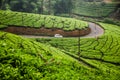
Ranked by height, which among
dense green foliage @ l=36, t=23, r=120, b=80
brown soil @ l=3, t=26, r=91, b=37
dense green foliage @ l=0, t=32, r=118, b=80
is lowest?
dense green foliage @ l=36, t=23, r=120, b=80

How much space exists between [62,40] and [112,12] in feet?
179

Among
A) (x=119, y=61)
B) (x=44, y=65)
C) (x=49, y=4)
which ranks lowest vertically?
(x=119, y=61)

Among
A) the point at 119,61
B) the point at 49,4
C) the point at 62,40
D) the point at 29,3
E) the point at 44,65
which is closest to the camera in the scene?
the point at 44,65

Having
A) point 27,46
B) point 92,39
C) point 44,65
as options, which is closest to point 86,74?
point 44,65

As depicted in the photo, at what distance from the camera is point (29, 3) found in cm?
7850

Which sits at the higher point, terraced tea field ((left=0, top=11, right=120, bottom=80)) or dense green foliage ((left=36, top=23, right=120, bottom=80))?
terraced tea field ((left=0, top=11, right=120, bottom=80))

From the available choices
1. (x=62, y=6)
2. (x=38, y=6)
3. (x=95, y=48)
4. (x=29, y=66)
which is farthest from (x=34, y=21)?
(x=29, y=66)

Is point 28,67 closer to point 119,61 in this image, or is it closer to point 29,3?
point 119,61

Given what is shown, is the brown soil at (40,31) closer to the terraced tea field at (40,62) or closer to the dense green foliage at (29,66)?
the terraced tea field at (40,62)

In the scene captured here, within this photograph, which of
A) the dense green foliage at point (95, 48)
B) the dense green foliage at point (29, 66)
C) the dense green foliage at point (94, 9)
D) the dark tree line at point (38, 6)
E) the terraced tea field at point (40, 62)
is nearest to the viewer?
the dense green foliage at point (29, 66)

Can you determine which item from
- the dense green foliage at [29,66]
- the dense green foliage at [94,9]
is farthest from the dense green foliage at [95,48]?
the dense green foliage at [94,9]

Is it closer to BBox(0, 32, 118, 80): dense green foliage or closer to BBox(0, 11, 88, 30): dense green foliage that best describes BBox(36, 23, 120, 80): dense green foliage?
BBox(0, 11, 88, 30): dense green foliage

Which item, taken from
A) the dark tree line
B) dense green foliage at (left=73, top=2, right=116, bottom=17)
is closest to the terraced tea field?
the dark tree line

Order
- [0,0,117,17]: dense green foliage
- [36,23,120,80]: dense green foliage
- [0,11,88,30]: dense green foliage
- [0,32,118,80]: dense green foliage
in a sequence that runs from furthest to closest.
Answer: [0,0,117,17]: dense green foliage → [0,11,88,30]: dense green foliage → [36,23,120,80]: dense green foliage → [0,32,118,80]: dense green foliage
